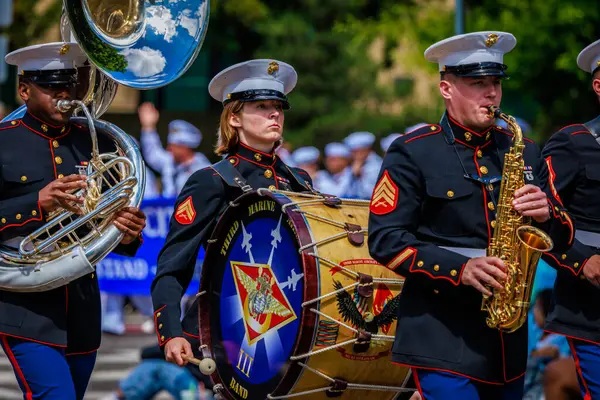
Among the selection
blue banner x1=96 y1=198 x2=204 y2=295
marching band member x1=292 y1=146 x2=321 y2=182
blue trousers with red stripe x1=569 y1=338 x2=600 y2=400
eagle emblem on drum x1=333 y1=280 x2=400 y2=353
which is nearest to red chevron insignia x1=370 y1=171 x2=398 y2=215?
eagle emblem on drum x1=333 y1=280 x2=400 y2=353

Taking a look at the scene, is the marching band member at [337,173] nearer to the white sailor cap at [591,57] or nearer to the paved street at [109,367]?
the paved street at [109,367]

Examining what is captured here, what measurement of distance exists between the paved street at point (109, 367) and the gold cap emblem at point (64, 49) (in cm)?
469

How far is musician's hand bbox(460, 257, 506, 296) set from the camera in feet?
15.3

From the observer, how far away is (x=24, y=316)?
5695 mm

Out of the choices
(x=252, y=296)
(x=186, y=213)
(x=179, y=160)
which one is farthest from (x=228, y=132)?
(x=179, y=160)

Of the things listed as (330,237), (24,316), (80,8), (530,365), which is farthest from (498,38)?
(530,365)

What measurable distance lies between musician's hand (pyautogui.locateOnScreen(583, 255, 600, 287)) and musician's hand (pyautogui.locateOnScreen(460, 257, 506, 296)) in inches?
38.5

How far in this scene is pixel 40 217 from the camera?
5.67 m

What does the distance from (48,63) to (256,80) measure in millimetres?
1012

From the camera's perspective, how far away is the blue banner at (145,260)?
12266 mm

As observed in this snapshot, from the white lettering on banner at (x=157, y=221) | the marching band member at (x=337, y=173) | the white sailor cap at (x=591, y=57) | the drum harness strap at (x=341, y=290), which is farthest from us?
the marching band member at (x=337, y=173)

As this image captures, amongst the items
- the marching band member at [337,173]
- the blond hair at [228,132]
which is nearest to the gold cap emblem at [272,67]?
the blond hair at [228,132]

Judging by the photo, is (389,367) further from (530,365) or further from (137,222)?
(530,365)

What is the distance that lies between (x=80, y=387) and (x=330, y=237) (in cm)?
142
